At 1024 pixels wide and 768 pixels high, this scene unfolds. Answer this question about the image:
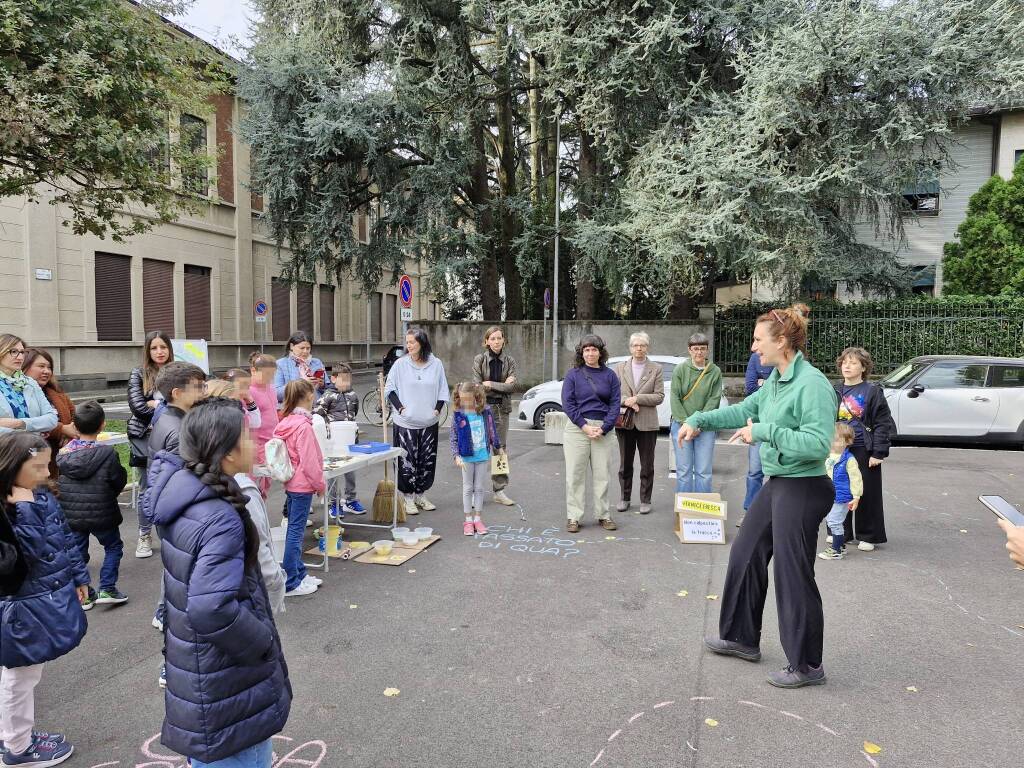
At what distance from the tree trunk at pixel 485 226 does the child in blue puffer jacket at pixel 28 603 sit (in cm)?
1533

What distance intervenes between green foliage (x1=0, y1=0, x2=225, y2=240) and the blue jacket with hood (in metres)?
8.40

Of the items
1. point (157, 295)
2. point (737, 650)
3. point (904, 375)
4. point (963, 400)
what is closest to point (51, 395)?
point (737, 650)

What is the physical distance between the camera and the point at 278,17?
1816 cm

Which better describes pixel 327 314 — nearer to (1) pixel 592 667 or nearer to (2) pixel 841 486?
(2) pixel 841 486

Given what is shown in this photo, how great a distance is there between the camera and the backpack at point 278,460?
483cm

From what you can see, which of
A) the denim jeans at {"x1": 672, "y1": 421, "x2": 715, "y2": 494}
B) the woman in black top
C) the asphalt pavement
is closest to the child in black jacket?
the asphalt pavement

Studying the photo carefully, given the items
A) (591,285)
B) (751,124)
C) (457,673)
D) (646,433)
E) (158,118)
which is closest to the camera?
(457,673)

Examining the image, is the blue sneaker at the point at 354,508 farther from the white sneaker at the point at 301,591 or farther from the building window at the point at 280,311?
the building window at the point at 280,311

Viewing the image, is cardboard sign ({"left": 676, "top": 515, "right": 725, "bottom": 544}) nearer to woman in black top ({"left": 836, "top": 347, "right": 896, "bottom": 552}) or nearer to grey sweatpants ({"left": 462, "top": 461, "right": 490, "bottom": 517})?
woman in black top ({"left": 836, "top": 347, "right": 896, "bottom": 552})

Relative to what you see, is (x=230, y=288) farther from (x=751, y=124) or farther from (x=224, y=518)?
(x=224, y=518)

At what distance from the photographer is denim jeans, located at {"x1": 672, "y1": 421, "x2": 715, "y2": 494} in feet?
22.9

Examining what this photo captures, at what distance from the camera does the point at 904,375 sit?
1181cm

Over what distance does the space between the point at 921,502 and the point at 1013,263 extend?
14315 millimetres

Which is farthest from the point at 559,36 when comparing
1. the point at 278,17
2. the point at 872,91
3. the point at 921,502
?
the point at 921,502
